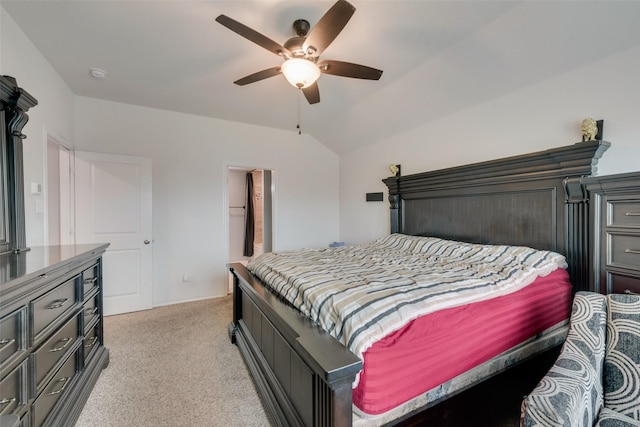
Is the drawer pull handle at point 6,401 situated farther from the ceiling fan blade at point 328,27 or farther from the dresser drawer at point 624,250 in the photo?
the dresser drawer at point 624,250

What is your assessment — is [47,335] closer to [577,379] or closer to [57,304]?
[57,304]

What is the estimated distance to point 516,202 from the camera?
254cm

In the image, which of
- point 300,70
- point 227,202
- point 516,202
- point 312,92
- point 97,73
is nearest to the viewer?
point 300,70

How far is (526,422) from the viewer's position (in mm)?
918

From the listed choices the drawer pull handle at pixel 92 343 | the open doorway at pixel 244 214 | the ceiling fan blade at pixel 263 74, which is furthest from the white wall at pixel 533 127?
the drawer pull handle at pixel 92 343

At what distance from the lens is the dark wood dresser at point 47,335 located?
1.06 meters

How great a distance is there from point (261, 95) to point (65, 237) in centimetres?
284

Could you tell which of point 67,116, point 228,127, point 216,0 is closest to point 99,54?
point 67,116

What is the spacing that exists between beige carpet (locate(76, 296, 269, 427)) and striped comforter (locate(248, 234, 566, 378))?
2.52 ft

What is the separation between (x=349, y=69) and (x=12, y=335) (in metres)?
2.35

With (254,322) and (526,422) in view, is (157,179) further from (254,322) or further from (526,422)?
A: (526,422)

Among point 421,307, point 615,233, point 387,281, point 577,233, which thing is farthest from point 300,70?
point 577,233

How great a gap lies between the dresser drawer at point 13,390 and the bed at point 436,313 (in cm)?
106

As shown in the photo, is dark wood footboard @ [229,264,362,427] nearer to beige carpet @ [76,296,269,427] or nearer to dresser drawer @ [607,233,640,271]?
beige carpet @ [76,296,269,427]
